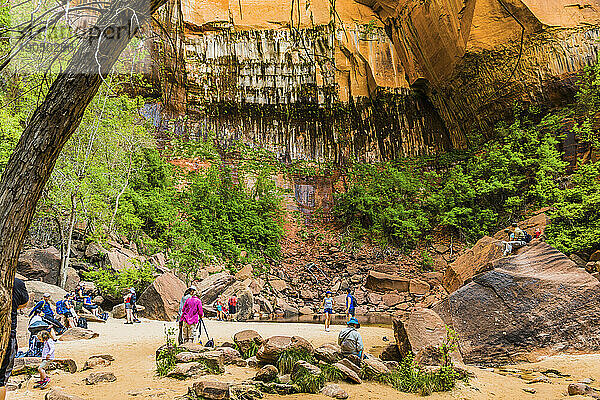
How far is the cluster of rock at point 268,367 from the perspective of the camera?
5375 mm

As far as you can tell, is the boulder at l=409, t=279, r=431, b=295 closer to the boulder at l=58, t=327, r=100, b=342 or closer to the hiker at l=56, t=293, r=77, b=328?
the boulder at l=58, t=327, r=100, b=342

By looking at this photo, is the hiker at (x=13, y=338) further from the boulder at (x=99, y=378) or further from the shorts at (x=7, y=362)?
the boulder at (x=99, y=378)

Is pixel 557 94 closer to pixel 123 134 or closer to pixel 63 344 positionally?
pixel 123 134

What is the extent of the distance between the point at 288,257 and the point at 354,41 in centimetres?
1308

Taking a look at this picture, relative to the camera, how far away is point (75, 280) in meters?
13.9

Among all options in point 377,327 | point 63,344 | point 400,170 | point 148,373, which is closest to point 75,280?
point 63,344

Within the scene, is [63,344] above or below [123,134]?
below

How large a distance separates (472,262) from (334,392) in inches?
330

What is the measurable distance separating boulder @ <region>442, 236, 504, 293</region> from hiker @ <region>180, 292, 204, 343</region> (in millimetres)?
7163

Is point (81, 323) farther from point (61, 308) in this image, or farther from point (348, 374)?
point (348, 374)

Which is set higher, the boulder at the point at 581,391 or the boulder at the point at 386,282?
the boulder at the point at 386,282

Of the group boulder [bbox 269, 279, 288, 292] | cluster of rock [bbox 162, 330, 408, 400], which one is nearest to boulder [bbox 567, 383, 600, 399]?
cluster of rock [bbox 162, 330, 408, 400]

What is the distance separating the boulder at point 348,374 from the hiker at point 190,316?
350 cm

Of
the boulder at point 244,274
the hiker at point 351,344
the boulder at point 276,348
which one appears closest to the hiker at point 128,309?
the boulder at point 244,274
